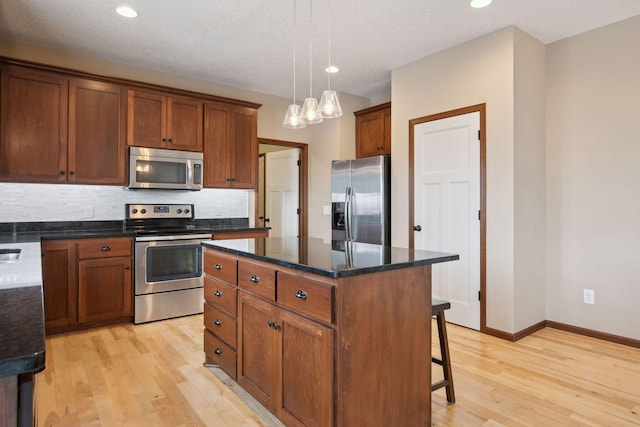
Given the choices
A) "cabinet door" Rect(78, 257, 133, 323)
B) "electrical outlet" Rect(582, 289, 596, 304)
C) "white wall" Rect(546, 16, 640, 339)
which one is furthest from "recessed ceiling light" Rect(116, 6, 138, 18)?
"electrical outlet" Rect(582, 289, 596, 304)

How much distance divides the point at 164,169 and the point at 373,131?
258 cm

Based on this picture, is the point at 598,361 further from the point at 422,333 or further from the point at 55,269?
the point at 55,269

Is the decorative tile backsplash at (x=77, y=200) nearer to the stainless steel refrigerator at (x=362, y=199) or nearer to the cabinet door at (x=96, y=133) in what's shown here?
the cabinet door at (x=96, y=133)

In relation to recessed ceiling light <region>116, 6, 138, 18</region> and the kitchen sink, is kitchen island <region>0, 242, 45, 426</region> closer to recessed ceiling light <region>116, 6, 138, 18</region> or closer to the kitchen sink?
the kitchen sink

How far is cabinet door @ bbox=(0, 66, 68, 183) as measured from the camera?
3318mm

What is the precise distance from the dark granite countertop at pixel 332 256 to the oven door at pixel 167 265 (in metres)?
1.48

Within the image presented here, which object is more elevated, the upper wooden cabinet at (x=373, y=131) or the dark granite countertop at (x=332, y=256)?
the upper wooden cabinet at (x=373, y=131)

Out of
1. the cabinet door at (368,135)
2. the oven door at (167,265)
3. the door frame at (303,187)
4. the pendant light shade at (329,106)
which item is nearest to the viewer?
the pendant light shade at (329,106)

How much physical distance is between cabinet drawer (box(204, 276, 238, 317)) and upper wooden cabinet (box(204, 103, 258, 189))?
2006mm

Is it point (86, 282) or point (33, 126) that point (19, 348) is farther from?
point (33, 126)

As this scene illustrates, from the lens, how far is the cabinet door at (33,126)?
10.9 ft

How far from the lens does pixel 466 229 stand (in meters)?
3.61

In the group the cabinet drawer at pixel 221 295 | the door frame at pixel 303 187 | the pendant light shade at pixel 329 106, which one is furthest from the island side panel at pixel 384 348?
the door frame at pixel 303 187

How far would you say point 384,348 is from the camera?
5.63ft
